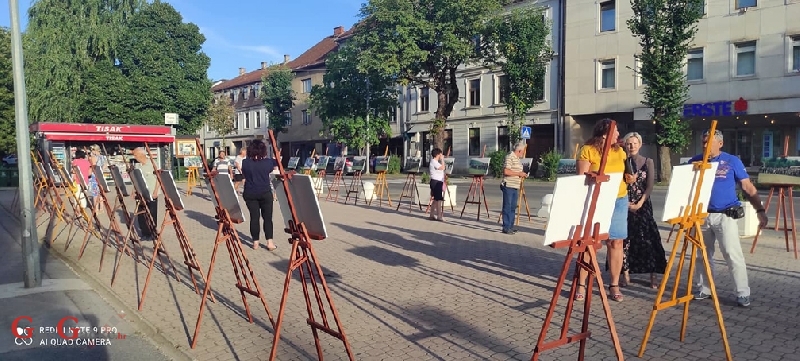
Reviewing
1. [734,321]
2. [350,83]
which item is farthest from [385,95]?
[734,321]

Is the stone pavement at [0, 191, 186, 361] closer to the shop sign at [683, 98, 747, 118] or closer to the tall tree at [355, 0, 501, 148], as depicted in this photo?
the tall tree at [355, 0, 501, 148]

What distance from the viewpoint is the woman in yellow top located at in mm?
5348

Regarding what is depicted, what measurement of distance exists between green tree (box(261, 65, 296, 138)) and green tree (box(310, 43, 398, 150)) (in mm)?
16727

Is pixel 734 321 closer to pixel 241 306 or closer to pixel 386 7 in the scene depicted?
pixel 241 306

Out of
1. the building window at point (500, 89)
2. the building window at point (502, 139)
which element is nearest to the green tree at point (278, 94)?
the building window at point (500, 89)

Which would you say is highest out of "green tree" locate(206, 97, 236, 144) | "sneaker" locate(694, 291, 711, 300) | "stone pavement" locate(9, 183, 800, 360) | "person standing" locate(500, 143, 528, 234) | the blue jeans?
"green tree" locate(206, 97, 236, 144)

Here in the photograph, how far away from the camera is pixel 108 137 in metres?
25.9

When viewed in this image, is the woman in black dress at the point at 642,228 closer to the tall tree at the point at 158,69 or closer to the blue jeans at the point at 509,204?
the blue jeans at the point at 509,204

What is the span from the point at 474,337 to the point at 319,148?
183 ft

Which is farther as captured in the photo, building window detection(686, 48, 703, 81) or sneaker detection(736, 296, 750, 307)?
building window detection(686, 48, 703, 81)

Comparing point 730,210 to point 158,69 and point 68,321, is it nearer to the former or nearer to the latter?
point 68,321

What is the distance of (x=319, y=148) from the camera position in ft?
197

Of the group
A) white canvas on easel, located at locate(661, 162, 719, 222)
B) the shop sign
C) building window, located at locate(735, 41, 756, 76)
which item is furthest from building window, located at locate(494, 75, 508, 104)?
white canvas on easel, located at locate(661, 162, 719, 222)

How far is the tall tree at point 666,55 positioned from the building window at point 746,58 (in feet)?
14.1
